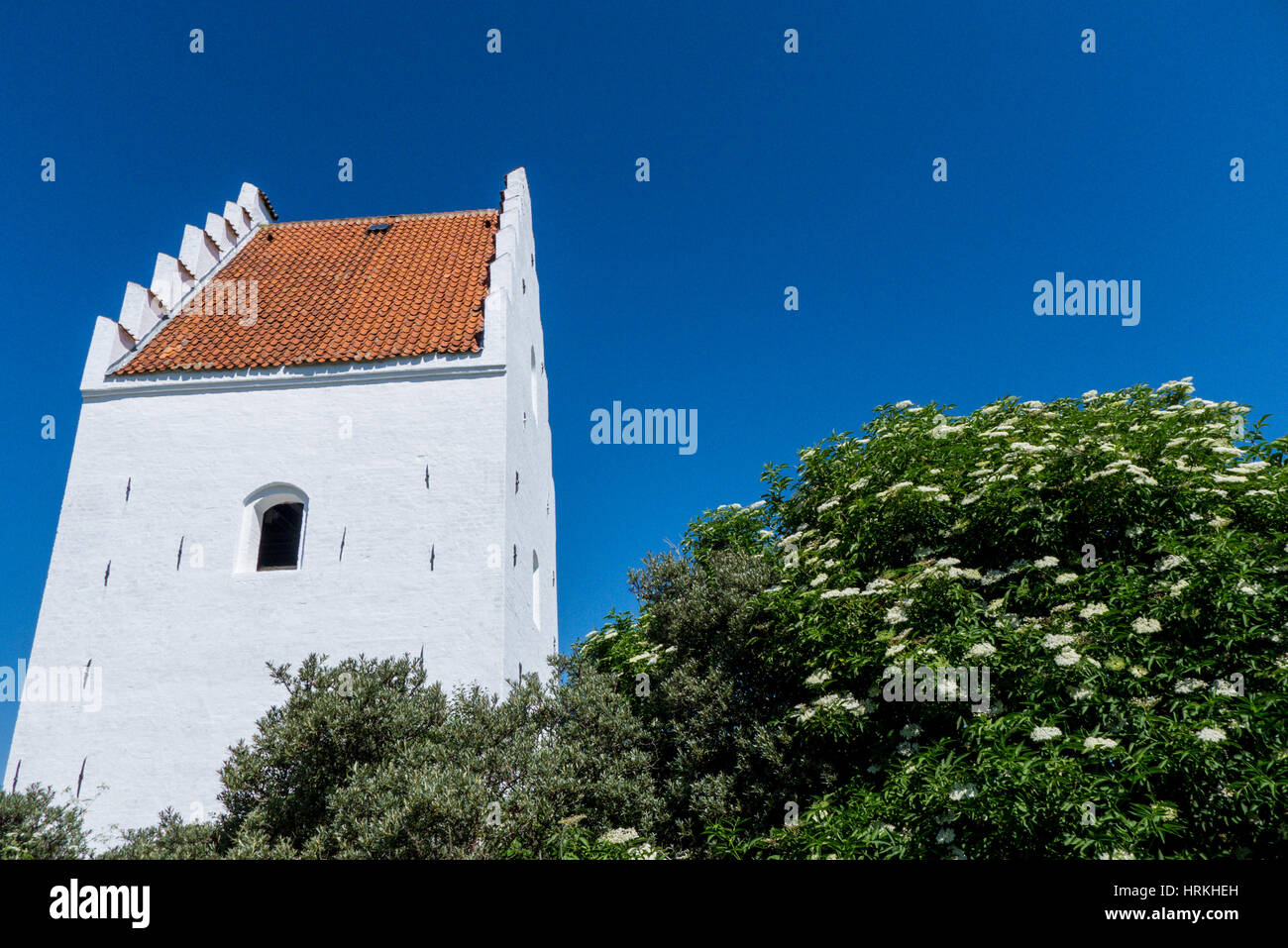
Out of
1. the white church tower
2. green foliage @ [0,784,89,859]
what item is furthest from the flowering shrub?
green foliage @ [0,784,89,859]

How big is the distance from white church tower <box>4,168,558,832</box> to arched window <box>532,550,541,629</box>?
0.57 ft

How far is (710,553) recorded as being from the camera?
39.8ft

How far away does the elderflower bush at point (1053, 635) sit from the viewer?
5.83 metres

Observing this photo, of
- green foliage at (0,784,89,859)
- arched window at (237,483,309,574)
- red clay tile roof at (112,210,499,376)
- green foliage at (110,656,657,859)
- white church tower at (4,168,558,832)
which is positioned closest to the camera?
green foliage at (110,656,657,859)

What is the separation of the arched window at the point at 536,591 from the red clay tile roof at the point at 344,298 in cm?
465

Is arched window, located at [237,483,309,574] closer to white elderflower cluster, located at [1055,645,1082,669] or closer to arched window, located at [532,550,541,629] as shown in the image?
arched window, located at [532,550,541,629]

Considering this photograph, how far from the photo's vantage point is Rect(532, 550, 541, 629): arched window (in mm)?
14914

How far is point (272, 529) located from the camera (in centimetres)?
1282

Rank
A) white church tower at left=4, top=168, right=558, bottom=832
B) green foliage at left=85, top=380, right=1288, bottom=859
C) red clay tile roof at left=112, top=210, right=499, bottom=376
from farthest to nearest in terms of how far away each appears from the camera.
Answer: red clay tile roof at left=112, top=210, right=499, bottom=376, white church tower at left=4, top=168, right=558, bottom=832, green foliage at left=85, top=380, right=1288, bottom=859

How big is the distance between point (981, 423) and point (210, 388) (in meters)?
12.5

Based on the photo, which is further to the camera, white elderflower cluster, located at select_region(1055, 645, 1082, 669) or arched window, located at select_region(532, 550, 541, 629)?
arched window, located at select_region(532, 550, 541, 629)

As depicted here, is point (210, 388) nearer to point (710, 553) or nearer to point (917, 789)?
point (710, 553)

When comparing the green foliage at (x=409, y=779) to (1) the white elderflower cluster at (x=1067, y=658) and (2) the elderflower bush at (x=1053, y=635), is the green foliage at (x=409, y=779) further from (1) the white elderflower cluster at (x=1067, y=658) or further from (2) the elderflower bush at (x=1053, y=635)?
(1) the white elderflower cluster at (x=1067, y=658)
